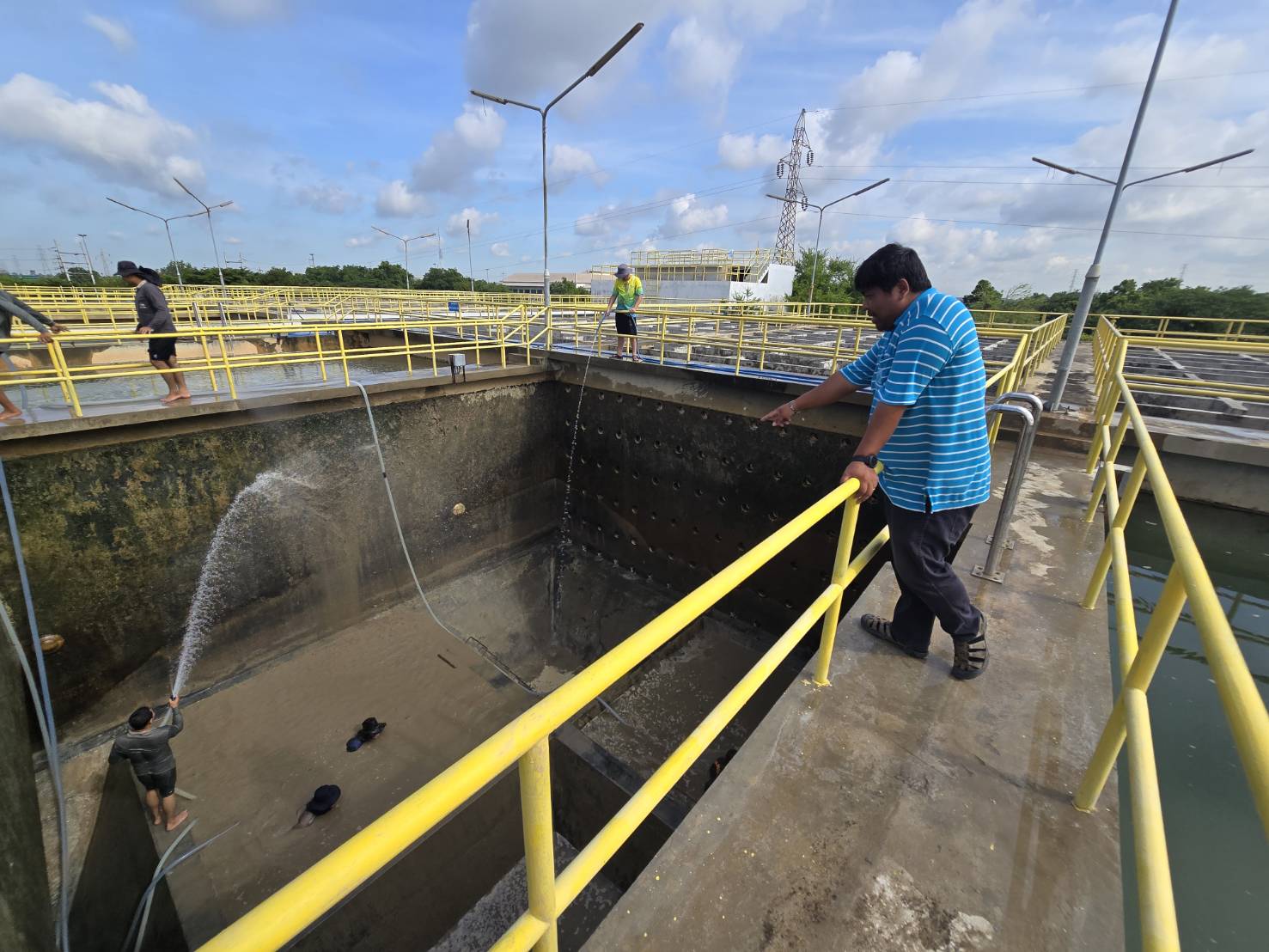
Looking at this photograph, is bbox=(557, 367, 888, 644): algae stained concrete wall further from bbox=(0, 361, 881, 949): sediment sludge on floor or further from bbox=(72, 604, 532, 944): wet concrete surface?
bbox=(72, 604, 532, 944): wet concrete surface

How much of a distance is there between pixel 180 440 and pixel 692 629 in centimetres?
740

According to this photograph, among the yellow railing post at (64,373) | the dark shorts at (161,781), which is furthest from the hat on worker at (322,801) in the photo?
the yellow railing post at (64,373)

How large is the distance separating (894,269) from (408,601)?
8449mm

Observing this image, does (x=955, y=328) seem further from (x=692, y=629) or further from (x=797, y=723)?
(x=692, y=629)

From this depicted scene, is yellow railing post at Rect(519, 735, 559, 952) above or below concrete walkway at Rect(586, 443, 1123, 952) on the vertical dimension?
above

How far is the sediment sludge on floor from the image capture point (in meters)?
5.01

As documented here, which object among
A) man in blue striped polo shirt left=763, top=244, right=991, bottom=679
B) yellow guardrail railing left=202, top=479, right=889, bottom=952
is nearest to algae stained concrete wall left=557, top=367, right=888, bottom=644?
man in blue striped polo shirt left=763, top=244, right=991, bottom=679

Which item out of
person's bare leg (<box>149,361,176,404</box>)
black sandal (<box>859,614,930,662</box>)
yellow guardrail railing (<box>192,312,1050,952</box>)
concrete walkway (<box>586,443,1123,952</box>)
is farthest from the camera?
person's bare leg (<box>149,361,176,404</box>)

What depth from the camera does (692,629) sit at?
8.89 meters

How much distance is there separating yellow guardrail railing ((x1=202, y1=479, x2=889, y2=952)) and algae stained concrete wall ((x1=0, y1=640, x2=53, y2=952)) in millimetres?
3379

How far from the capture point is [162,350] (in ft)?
22.8

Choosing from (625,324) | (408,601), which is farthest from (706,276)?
(408,601)

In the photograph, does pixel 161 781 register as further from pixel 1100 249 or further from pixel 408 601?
pixel 1100 249

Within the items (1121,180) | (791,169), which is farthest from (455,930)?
(791,169)
